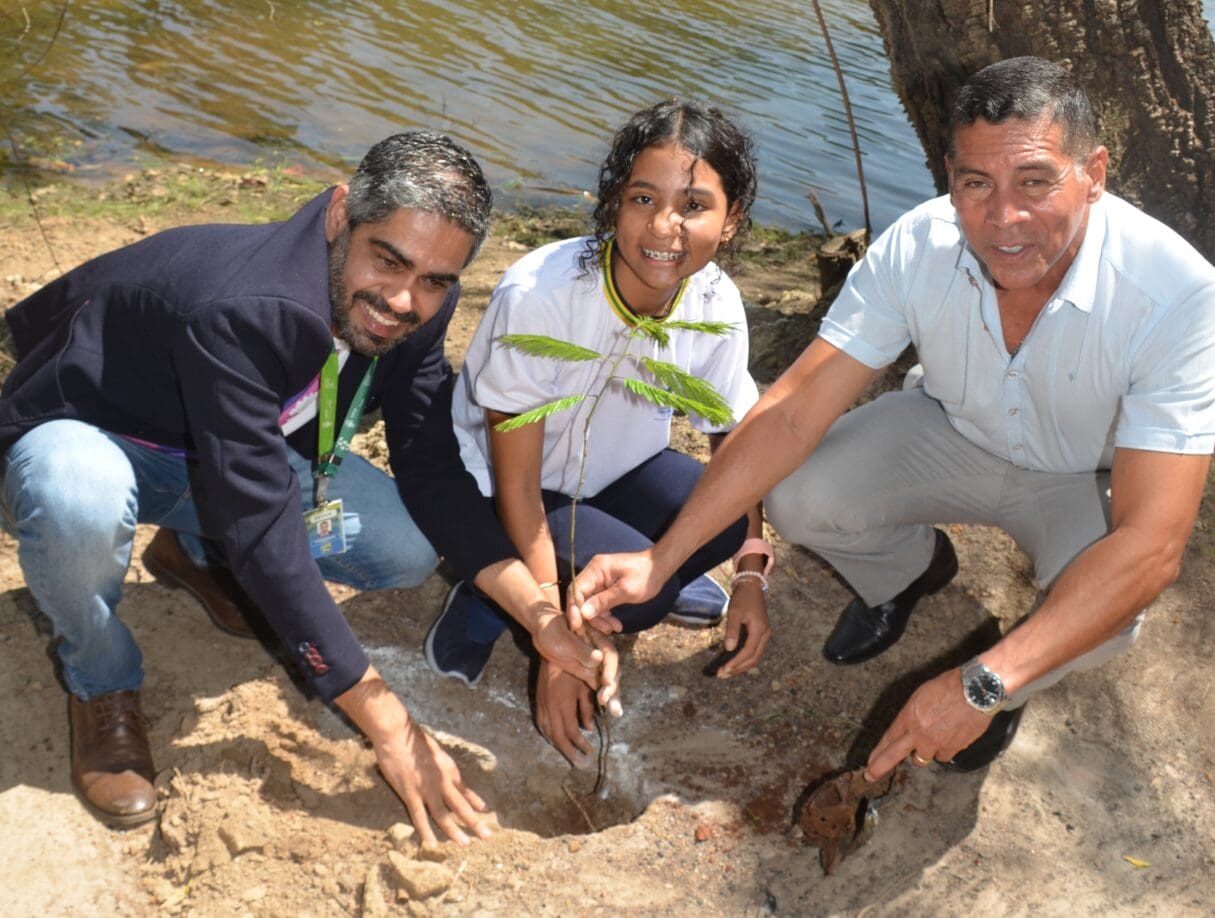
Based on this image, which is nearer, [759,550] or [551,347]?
[551,347]

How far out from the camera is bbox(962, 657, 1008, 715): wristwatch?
213 centimetres

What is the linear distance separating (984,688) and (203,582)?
2.08 meters

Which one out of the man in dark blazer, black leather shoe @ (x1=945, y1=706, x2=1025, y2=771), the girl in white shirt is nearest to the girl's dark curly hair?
the girl in white shirt

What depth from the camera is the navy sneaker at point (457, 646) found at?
9.68ft

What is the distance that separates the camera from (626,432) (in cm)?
286

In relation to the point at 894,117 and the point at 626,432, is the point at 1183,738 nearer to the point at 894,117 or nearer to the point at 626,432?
the point at 626,432

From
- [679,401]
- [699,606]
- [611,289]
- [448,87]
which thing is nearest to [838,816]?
[699,606]

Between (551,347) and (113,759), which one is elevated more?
(551,347)

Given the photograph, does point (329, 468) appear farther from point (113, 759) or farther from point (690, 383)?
point (690, 383)

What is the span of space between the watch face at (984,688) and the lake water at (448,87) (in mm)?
4967

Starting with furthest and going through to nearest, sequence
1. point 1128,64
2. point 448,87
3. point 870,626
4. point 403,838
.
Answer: point 448,87 → point 1128,64 → point 870,626 → point 403,838

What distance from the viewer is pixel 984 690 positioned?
2.14 meters

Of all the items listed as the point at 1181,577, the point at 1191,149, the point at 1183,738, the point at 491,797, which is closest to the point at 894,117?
the point at 1191,149

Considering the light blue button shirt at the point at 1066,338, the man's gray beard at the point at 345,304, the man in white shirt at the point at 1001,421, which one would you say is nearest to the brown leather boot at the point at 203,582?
the man's gray beard at the point at 345,304
